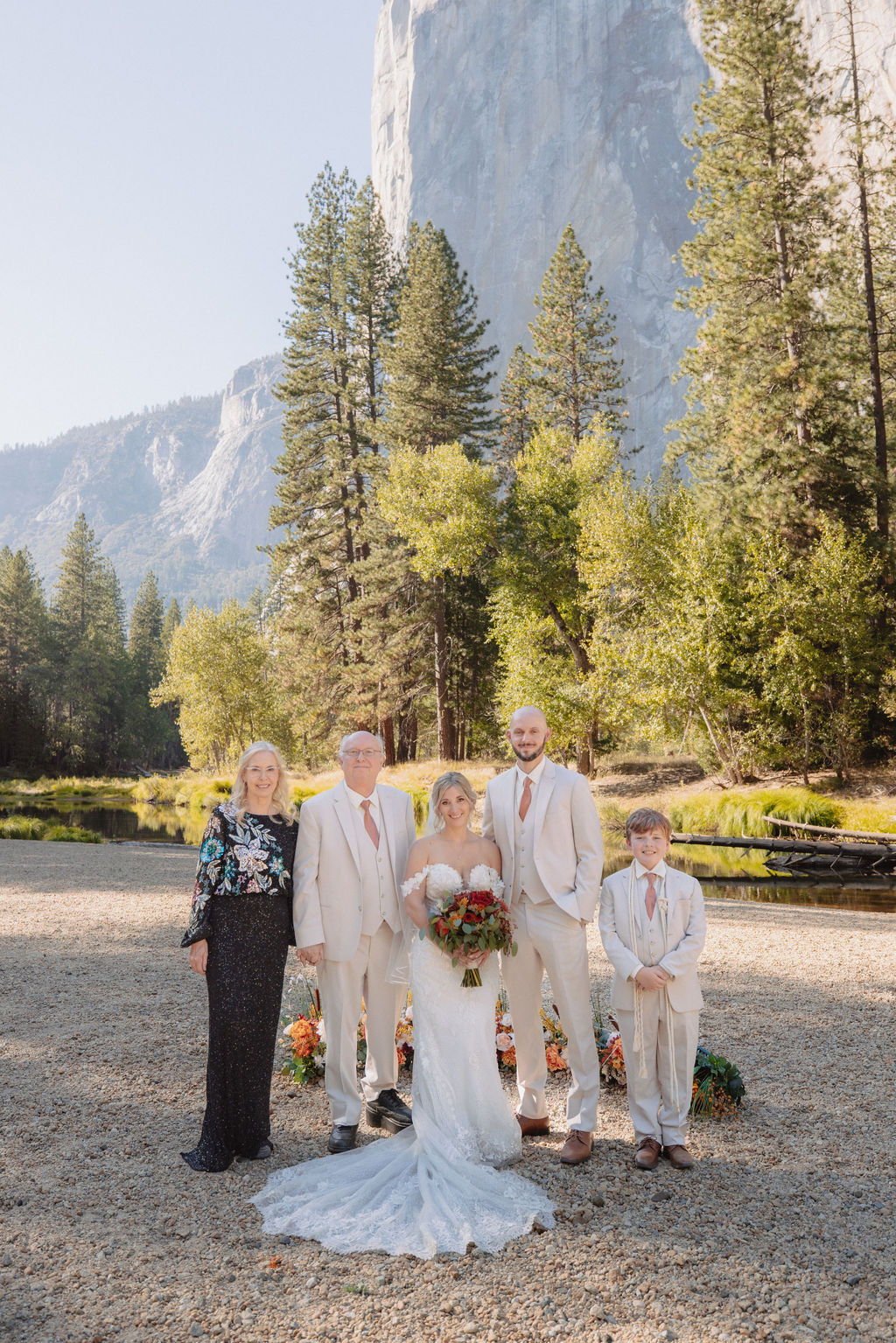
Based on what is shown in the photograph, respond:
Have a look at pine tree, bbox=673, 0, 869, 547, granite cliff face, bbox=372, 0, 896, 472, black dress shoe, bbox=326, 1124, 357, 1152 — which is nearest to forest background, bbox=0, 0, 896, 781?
pine tree, bbox=673, 0, 869, 547

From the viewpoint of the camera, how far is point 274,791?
15.4 ft

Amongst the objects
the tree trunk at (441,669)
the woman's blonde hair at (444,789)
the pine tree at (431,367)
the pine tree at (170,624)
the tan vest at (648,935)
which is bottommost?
the tan vest at (648,935)

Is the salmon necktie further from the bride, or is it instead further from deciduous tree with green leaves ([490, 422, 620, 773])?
deciduous tree with green leaves ([490, 422, 620, 773])

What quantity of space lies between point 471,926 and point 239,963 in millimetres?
1184

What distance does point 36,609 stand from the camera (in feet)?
182

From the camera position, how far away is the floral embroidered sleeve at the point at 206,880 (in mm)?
4445

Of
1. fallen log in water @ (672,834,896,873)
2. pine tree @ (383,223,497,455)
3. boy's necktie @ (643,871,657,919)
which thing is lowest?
fallen log in water @ (672,834,896,873)

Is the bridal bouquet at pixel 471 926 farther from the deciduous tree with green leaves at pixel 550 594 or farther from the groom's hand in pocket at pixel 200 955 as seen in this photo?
the deciduous tree with green leaves at pixel 550 594

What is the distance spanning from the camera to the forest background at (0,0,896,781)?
868 inches

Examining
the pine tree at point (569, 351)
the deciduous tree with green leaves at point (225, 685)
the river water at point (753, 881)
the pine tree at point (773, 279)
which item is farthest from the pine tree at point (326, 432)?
the pine tree at point (773, 279)

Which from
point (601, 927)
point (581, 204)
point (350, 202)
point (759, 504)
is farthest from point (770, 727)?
point (581, 204)

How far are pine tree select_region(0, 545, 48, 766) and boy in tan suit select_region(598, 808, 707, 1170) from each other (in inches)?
2011

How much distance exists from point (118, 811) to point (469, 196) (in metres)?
92.5

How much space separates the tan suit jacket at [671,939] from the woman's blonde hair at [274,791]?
1715mm
